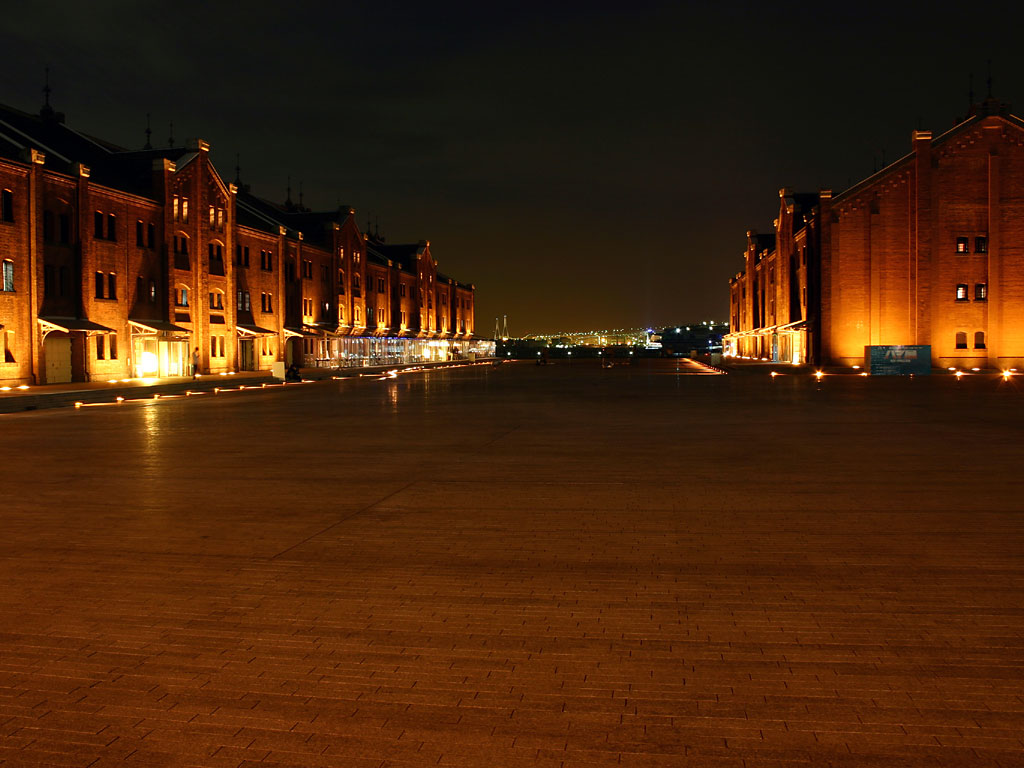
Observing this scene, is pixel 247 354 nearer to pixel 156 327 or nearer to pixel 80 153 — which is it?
pixel 156 327

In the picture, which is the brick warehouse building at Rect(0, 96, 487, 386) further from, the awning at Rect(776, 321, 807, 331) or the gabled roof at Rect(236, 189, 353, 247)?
the awning at Rect(776, 321, 807, 331)

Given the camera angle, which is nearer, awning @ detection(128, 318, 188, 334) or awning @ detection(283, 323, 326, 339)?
awning @ detection(128, 318, 188, 334)

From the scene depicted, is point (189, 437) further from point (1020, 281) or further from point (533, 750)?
point (1020, 281)

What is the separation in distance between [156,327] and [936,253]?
4744cm

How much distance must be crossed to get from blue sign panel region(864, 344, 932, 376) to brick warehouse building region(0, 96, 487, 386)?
39.7 m

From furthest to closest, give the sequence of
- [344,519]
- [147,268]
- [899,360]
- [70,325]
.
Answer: [899,360] → [147,268] → [70,325] → [344,519]

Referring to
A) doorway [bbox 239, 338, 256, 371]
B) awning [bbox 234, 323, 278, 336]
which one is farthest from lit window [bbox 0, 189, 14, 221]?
Result: doorway [bbox 239, 338, 256, 371]

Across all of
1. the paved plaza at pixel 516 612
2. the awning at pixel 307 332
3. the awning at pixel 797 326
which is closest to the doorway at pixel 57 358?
the awning at pixel 307 332

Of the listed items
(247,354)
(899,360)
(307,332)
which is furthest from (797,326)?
(247,354)

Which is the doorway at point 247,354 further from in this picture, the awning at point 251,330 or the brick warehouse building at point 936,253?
the brick warehouse building at point 936,253

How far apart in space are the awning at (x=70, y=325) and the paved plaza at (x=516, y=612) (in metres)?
25.7

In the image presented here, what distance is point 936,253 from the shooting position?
52.5 meters

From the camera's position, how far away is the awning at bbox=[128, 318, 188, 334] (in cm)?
4286

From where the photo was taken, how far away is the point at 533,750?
3996 mm
